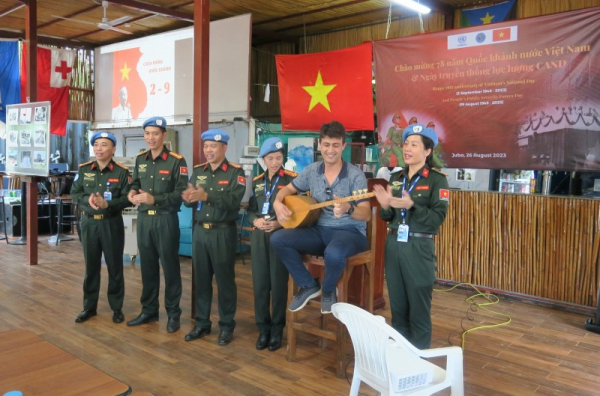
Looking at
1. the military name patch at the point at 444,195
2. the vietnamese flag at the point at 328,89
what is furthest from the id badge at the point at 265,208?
the vietnamese flag at the point at 328,89

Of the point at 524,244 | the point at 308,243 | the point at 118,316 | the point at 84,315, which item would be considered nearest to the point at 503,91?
the point at 524,244

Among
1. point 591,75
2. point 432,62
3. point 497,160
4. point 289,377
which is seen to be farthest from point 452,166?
point 289,377

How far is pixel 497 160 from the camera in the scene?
5.40 m

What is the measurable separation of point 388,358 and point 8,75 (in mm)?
10732

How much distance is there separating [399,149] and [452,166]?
70cm

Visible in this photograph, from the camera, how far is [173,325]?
14.5ft

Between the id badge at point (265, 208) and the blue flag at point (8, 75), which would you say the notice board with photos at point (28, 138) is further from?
the id badge at point (265, 208)

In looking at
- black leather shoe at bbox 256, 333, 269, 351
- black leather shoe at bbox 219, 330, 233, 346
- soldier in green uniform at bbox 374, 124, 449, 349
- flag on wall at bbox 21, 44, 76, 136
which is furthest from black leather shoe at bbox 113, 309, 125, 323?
flag on wall at bbox 21, 44, 76, 136

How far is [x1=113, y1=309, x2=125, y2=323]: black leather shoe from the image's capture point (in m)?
4.65

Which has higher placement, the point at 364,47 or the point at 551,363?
the point at 364,47

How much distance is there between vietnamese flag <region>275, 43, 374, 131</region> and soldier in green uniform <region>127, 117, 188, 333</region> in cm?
269

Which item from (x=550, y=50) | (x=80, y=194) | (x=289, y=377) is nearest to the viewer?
(x=289, y=377)

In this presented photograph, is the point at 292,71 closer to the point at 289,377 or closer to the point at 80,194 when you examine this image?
the point at 80,194

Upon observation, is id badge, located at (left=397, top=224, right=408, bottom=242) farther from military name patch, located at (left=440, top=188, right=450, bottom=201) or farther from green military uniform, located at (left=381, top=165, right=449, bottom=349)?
military name patch, located at (left=440, top=188, right=450, bottom=201)
